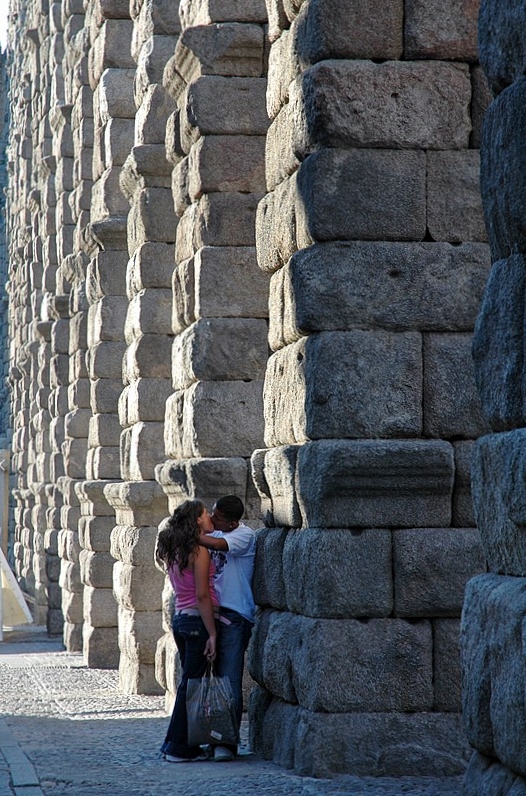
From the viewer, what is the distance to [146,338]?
43.9ft

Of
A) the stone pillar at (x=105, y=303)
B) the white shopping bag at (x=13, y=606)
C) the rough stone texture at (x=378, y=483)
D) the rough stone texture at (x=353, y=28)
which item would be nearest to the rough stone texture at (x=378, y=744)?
the rough stone texture at (x=378, y=483)

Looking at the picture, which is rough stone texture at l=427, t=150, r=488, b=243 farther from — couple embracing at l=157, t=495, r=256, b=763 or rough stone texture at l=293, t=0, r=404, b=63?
couple embracing at l=157, t=495, r=256, b=763

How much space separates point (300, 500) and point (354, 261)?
4.05 ft

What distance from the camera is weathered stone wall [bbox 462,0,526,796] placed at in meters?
4.25

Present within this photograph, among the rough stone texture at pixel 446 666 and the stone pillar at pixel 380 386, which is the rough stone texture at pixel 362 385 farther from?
the rough stone texture at pixel 446 666

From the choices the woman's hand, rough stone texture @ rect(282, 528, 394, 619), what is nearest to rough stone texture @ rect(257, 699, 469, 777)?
rough stone texture @ rect(282, 528, 394, 619)

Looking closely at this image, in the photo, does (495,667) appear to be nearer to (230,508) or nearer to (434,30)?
(434,30)

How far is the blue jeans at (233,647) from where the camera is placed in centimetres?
862

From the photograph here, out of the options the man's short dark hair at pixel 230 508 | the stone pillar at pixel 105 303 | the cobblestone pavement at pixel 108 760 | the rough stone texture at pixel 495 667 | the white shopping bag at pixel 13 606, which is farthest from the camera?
the white shopping bag at pixel 13 606

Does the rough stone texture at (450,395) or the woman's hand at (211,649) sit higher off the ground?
the rough stone texture at (450,395)

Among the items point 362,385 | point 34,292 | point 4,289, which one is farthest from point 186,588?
point 4,289

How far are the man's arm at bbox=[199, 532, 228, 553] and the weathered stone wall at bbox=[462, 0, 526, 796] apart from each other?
13.2 ft

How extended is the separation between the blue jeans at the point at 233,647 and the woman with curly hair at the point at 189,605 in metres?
0.07

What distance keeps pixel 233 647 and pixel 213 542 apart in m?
0.60
